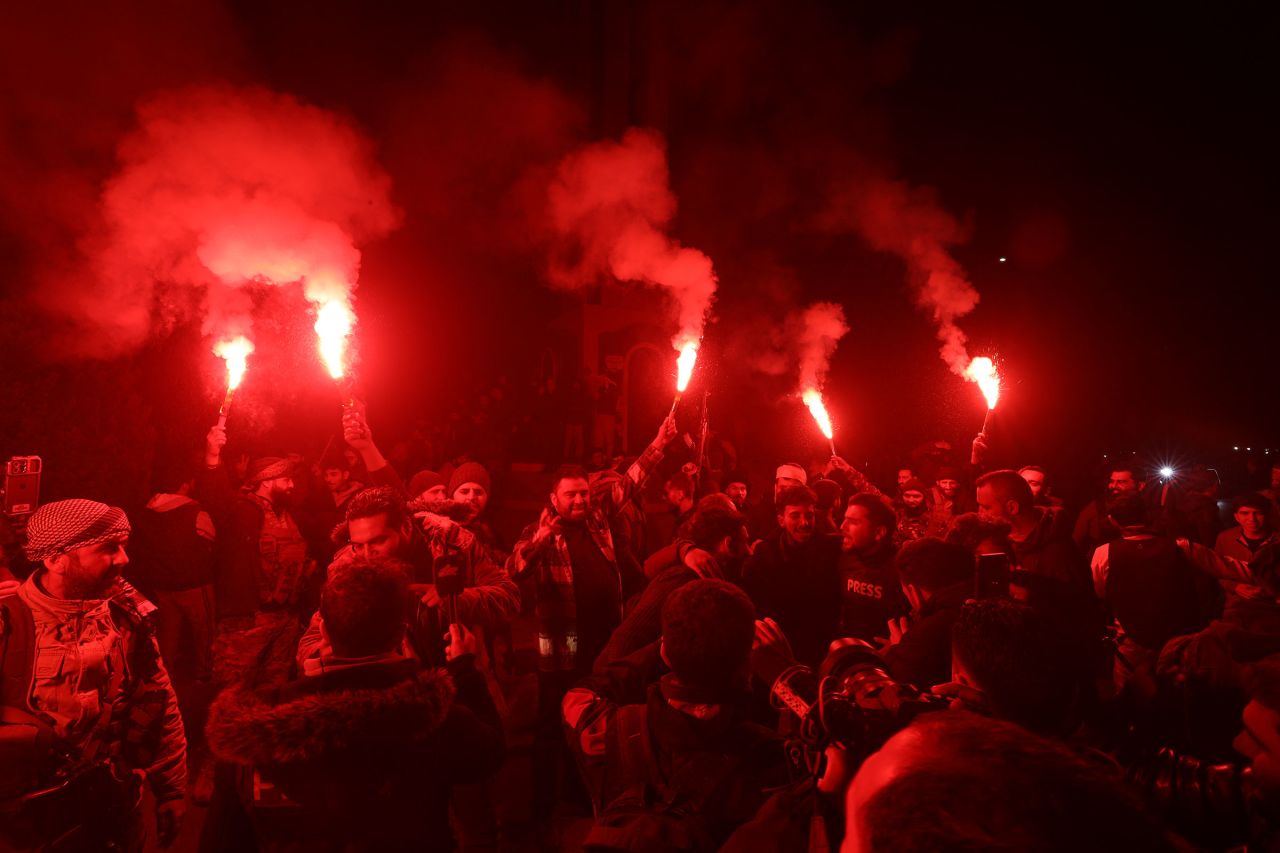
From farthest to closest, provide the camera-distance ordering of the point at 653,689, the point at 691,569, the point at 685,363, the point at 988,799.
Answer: the point at 685,363, the point at 691,569, the point at 653,689, the point at 988,799

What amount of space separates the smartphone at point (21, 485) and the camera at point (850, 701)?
4.79m

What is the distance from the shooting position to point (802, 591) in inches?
202

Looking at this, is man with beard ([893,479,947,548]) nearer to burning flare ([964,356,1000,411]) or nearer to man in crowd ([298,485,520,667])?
burning flare ([964,356,1000,411])

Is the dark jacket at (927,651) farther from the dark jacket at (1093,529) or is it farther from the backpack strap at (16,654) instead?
the dark jacket at (1093,529)

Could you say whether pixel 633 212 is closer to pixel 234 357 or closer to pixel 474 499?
pixel 234 357

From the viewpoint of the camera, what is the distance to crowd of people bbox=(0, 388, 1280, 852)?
5.92 feet

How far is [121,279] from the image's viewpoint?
8.12 m

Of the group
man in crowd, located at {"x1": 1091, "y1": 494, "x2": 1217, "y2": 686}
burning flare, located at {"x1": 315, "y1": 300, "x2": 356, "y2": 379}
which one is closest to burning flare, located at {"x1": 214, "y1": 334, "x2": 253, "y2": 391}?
burning flare, located at {"x1": 315, "y1": 300, "x2": 356, "y2": 379}

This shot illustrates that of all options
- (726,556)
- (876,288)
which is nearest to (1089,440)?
(876,288)

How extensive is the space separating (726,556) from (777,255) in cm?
1711

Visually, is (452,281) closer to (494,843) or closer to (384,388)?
(384,388)

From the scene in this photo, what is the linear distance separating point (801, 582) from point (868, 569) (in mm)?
513

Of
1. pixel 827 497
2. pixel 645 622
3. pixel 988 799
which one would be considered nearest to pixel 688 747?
pixel 988 799

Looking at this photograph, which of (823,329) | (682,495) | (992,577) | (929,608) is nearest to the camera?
(992,577)
